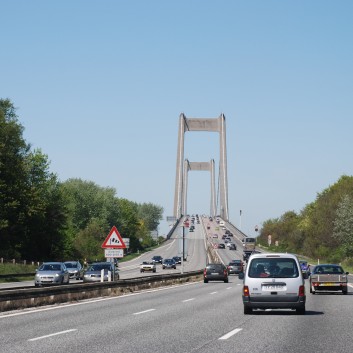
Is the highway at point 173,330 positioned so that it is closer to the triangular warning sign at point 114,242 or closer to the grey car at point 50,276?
the triangular warning sign at point 114,242

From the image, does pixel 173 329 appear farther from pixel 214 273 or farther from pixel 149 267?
pixel 149 267

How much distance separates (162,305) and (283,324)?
933 centimetres

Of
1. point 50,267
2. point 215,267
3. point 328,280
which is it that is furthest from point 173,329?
point 215,267

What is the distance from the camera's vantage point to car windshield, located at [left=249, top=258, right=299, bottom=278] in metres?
22.4

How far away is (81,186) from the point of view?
162500 mm

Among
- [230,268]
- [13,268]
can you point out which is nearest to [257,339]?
[13,268]

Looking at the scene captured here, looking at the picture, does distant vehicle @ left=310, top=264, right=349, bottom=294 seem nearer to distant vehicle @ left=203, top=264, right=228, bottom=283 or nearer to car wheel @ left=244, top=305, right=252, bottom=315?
car wheel @ left=244, top=305, right=252, bottom=315

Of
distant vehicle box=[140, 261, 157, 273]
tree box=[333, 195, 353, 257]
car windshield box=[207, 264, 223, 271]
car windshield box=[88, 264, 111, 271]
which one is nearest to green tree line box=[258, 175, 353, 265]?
tree box=[333, 195, 353, 257]

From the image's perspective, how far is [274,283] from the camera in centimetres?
2220

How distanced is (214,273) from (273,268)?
36071mm

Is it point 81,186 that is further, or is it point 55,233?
point 81,186

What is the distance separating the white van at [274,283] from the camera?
22203mm

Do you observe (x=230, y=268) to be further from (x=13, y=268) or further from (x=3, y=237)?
(x=3, y=237)

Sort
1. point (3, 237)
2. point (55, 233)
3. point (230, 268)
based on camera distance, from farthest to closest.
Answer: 1. point (55, 233)
2. point (3, 237)
3. point (230, 268)
